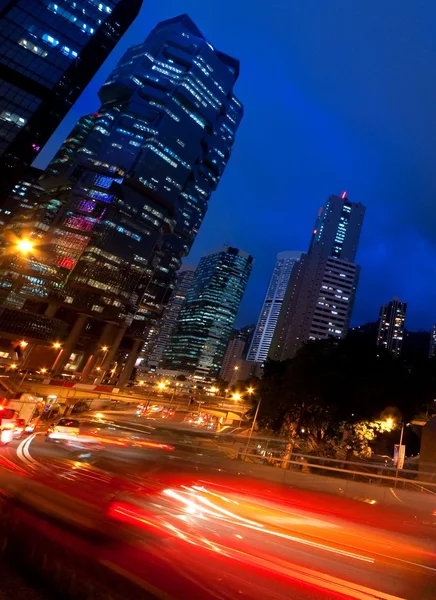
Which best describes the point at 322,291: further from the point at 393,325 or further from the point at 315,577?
the point at 315,577

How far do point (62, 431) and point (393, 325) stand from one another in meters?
197

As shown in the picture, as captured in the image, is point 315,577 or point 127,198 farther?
point 127,198

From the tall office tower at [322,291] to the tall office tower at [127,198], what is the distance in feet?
199

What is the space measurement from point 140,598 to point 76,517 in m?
3.61

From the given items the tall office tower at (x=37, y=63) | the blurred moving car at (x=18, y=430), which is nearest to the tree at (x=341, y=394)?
the blurred moving car at (x=18, y=430)

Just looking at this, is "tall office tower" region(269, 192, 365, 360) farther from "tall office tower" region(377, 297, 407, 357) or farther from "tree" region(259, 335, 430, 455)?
"tree" region(259, 335, 430, 455)

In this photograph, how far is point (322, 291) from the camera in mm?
155750

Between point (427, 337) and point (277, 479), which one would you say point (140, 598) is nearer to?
point (277, 479)

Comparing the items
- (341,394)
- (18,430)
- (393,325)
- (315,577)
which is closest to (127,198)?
(341,394)

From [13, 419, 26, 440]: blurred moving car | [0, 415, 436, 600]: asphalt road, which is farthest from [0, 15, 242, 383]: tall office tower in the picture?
[0, 415, 436, 600]: asphalt road

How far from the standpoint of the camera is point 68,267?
328 ft

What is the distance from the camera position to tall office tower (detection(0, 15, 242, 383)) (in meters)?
101

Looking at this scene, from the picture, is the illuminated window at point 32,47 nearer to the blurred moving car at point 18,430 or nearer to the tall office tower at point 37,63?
the tall office tower at point 37,63

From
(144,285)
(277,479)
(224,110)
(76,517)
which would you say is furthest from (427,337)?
(76,517)
